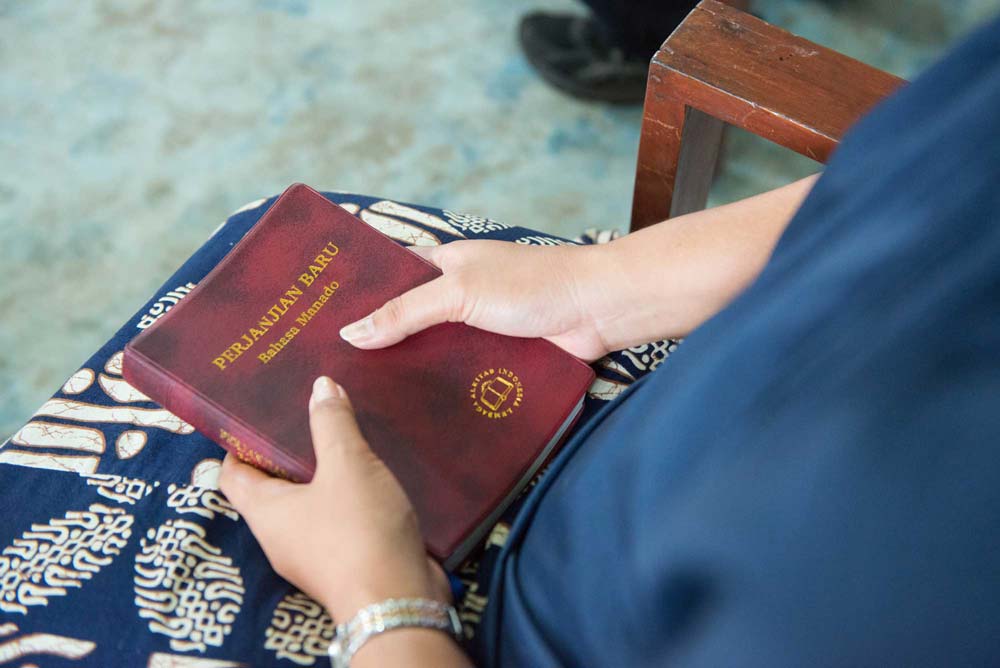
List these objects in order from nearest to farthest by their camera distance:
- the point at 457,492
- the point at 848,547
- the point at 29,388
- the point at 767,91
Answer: the point at 848,547 → the point at 457,492 → the point at 767,91 → the point at 29,388

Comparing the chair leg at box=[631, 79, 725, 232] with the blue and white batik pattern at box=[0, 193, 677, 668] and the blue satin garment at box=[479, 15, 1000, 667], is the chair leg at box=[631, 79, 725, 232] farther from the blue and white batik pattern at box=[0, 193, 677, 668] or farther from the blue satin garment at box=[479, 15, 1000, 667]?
the blue satin garment at box=[479, 15, 1000, 667]

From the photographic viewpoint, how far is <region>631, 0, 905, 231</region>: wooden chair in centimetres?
69

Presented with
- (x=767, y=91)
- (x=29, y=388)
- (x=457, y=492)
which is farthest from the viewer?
(x=29, y=388)

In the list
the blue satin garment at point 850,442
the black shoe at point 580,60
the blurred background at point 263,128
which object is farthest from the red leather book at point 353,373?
the black shoe at point 580,60

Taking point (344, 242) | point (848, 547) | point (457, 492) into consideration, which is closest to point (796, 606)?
point (848, 547)

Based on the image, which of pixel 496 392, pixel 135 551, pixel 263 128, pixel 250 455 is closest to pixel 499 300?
pixel 496 392

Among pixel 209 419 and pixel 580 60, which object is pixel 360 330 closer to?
pixel 209 419

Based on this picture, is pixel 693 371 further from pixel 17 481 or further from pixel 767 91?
pixel 17 481

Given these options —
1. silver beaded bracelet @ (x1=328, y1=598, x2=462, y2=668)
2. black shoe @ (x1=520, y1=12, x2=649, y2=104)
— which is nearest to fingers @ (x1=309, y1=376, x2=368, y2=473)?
silver beaded bracelet @ (x1=328, y1=598, x2=462, y2=668)

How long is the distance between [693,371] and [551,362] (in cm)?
28

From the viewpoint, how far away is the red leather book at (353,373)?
1.93 feet

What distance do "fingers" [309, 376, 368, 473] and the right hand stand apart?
0.05m

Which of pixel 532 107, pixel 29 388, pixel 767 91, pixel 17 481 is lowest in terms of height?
pixel 29 388

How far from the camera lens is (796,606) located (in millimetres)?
349
